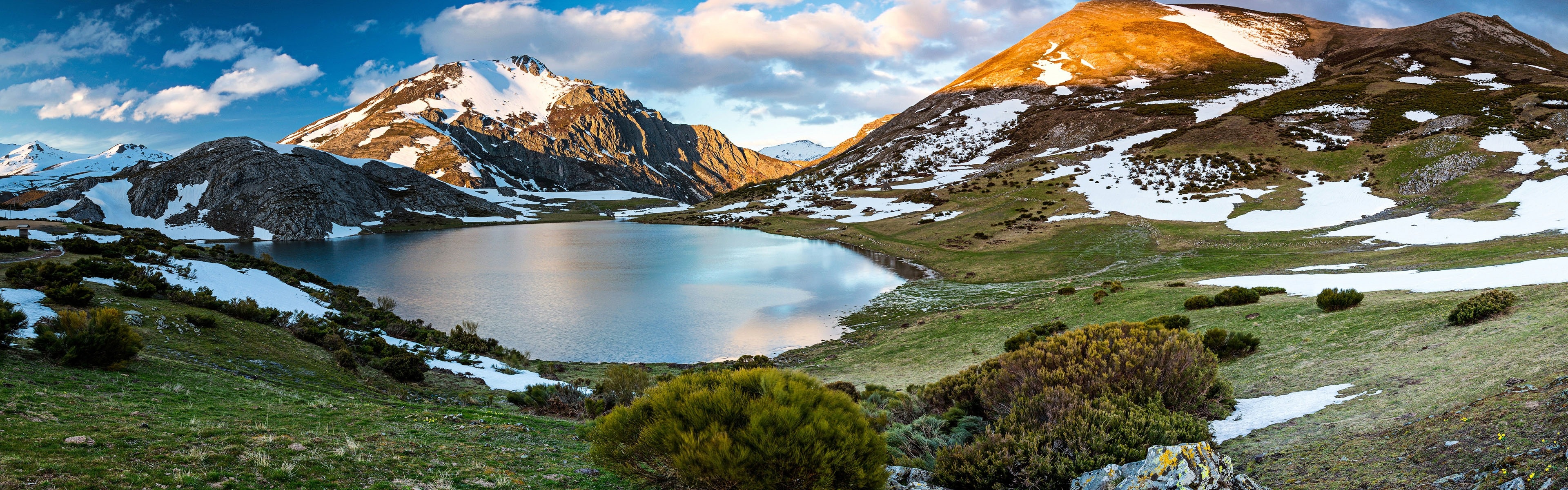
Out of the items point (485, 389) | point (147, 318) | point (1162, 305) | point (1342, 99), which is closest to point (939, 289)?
point (1162, 305)

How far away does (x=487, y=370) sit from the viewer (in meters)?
17.7

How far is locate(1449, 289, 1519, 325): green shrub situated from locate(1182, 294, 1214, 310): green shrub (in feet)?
26.6

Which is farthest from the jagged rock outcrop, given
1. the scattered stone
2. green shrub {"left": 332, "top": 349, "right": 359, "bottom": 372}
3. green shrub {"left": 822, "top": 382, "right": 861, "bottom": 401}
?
the scattered stone

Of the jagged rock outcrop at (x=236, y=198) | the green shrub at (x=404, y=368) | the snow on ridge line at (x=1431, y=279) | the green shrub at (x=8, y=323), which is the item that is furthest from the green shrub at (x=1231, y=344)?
the jagged rock outcrop at (x=236, y=198)

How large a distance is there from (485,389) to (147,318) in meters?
7.30

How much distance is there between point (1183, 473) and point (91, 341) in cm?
1568

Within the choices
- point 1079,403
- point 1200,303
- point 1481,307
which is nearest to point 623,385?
point 1079,403

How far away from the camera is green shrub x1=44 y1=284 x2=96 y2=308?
1309 cm

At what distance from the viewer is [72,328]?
10148 mm

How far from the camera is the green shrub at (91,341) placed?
967 cm

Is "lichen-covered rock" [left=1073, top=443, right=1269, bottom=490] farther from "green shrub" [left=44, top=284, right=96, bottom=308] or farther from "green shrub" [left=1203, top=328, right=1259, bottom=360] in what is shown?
"green shrub" [left=44, top=284, right=96, bottom=308]

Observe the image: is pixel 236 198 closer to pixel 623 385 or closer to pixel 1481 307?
pixel 623 385

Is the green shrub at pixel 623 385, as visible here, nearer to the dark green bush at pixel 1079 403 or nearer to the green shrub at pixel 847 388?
the green shrub at pixel 847 388

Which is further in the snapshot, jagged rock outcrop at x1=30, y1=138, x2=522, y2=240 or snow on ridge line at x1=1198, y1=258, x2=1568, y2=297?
jagged rock outcrop at x1=30, y1=138, x2=522, y2=240
